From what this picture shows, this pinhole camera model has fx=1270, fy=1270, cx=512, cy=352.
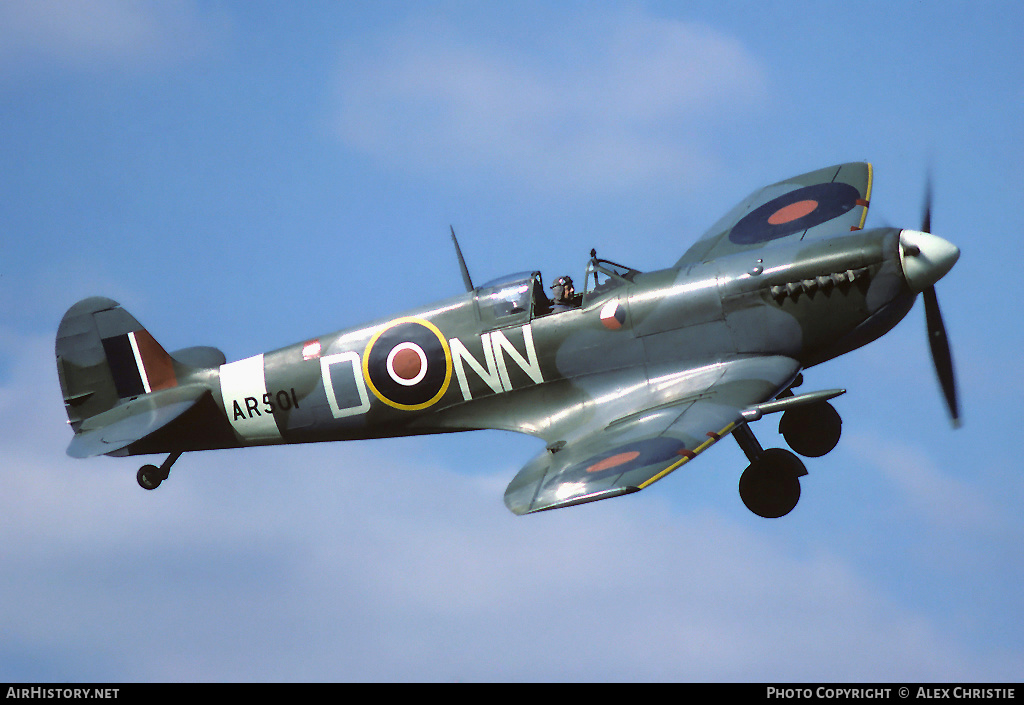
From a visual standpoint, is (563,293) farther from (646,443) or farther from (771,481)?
(771,481)

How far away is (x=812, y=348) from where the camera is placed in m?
13.6

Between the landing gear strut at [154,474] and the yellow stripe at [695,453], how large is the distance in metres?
7.05

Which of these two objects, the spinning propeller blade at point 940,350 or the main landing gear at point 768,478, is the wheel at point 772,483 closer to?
the main landing gear at point 768,478

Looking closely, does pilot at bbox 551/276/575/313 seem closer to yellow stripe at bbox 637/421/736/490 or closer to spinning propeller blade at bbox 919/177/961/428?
yellow stripe at bbox 637/421/736/490

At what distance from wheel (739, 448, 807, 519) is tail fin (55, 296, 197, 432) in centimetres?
709

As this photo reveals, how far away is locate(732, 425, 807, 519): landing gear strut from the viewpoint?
13.1m

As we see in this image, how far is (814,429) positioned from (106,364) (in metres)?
8.69

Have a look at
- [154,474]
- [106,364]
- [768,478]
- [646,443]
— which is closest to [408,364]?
[646,443]

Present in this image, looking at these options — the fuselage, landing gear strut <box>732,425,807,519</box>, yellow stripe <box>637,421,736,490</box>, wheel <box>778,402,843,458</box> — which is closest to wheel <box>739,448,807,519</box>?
landing gear strut <box>732,425,807,519</box>

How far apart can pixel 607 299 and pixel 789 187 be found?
3.90 meters

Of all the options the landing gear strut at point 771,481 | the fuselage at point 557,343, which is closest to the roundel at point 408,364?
the fuselage at point 557,343
